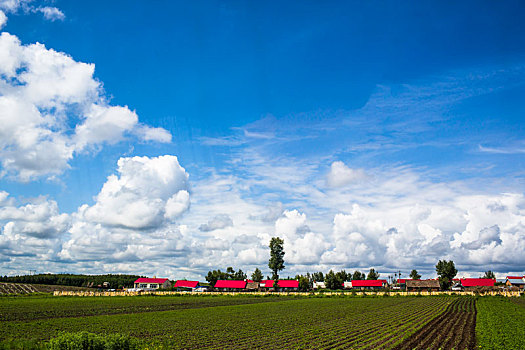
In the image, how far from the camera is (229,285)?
176 meters

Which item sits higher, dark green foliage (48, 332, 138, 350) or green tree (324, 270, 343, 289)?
dark green foliage (48, 332, 138, 350)

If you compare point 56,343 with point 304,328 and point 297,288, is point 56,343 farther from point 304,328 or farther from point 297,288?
point 297,288

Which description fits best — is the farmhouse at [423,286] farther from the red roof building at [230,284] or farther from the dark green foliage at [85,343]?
the dark green foliage at [85,343]

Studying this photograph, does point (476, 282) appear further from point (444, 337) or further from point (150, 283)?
point (444, 337)

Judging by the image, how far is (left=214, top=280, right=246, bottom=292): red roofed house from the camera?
565ft

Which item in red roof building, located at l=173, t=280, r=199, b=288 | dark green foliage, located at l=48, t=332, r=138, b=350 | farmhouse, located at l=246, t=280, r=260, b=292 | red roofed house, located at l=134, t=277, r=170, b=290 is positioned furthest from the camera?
red roof building, located at l=173, t=280, r=199, b=288

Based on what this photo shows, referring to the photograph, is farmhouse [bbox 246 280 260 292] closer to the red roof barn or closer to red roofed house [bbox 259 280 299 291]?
red roofed house [bbox 259 280 299 291]

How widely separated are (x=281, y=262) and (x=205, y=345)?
11112 cm

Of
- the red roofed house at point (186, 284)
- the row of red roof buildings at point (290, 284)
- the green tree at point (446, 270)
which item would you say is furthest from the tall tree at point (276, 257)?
the green tree at point (446, 270)

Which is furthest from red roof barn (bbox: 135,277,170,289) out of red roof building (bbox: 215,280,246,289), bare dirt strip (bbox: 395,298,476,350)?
→ bare dirt strip (bbox: 395,298,476,350)

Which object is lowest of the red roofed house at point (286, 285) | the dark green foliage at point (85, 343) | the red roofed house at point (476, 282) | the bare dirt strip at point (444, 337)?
the red roofed house at point (286, 285)

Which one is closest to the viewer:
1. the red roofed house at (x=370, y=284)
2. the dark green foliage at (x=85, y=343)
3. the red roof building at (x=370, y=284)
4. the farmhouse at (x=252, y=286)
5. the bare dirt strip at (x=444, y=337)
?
the dark green foliage at (x=85, y=343)

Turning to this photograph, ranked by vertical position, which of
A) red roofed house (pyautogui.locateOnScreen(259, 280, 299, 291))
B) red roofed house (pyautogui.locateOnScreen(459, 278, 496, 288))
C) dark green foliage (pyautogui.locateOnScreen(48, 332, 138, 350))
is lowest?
red roofed house (pyautogui.locateOnScreen(259, 280, 299, 291))

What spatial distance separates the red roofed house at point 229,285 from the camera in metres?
172
